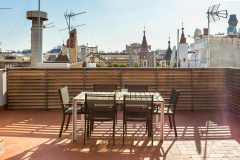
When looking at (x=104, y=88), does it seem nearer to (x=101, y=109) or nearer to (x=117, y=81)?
(x=101, y=109)

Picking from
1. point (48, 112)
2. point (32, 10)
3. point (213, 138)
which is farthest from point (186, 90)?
point (32, 10)

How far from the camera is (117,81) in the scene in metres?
8.28

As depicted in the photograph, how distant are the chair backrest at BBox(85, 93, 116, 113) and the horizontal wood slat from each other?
11.4 ft

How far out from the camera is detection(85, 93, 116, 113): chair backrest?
4645 millimetres

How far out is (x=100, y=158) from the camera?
4.14m

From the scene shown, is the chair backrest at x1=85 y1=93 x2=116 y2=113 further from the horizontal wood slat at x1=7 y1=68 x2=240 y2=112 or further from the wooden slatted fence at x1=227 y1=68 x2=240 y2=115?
the wooden slatted fence at x1=227 y1=68 x2=240 y2=115

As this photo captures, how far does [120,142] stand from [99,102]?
2.95 ft

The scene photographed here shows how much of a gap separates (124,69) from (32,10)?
581 cm

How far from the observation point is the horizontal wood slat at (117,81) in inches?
323

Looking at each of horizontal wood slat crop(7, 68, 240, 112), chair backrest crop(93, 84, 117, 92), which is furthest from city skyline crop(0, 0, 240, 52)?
chair backrest crop(93, 84, 117, 92)

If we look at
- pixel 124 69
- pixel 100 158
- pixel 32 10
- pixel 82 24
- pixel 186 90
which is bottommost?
pixel 100 158

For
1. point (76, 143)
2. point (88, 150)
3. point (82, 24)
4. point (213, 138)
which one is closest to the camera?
point (88, 150)

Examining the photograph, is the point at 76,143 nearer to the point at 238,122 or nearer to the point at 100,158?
the point at 100,158

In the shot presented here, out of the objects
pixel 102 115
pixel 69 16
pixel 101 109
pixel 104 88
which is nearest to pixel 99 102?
pixel 101 109
